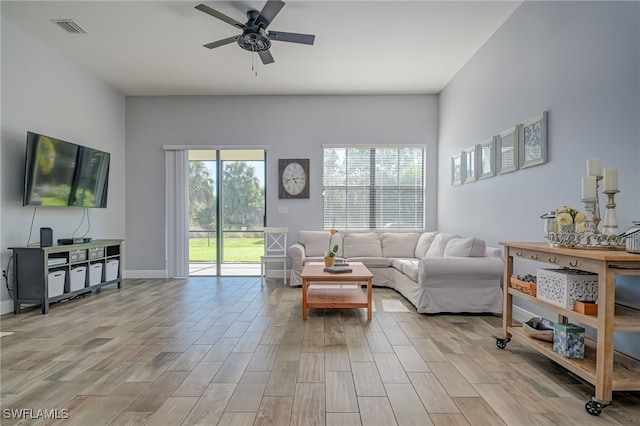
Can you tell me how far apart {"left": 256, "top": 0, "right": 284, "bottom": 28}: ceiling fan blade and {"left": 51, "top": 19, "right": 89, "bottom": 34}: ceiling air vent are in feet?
7.03

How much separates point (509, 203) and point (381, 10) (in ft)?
7.83

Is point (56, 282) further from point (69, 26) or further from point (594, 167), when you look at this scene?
point (594, 167)

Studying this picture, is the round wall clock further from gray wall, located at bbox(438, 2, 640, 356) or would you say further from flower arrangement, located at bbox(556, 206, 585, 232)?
flower arrangement, located at bbox(556, 206, 585, 232)

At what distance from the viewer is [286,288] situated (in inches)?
201

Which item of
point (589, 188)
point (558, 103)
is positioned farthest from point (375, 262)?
point (589, 188)

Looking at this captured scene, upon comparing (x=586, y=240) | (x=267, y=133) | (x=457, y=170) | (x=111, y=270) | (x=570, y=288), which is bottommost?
(x=111, y=270)

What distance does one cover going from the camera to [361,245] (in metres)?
5.57

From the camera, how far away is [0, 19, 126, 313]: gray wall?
3.73 m

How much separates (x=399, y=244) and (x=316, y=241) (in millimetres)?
1349

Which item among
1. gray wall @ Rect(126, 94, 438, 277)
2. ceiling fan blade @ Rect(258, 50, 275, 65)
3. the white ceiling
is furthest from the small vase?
gray wall @ Rect(126, 94, 438, 277)

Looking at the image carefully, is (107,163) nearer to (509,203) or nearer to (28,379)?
(28,379)

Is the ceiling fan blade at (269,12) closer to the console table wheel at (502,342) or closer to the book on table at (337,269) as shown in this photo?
the book on table at (337,269)

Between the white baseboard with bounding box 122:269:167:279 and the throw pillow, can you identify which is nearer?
the throw pillow

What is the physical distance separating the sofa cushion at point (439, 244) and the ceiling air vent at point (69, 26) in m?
5.00
